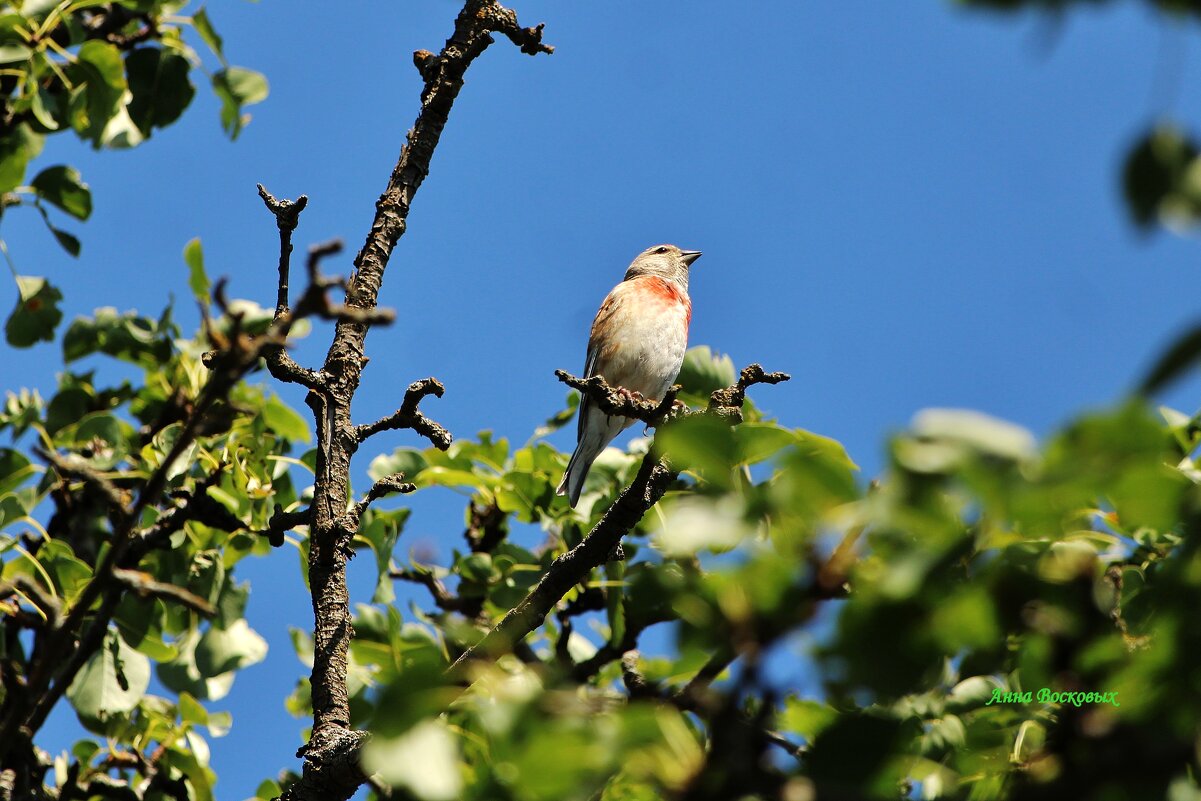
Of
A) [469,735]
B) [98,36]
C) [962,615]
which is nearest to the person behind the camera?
[962,615]

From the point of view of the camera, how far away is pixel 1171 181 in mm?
976

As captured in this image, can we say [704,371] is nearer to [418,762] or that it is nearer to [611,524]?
[611,524]

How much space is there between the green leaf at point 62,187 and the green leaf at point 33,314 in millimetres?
429

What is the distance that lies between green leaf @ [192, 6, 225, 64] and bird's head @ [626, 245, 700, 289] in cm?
553

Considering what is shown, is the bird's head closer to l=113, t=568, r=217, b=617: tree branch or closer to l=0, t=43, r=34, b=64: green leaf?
l=0, t=43, r=34, b=64: green leaf

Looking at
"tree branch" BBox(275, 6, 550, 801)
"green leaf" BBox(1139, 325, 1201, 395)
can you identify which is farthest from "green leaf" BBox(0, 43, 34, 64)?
"green leaf" BBox(1139, 325, 1201, 395)

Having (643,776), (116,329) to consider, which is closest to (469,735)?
(643,776)

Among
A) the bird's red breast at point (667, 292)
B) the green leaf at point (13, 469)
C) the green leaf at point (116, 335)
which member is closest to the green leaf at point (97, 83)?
the green leaf at point (116, 335)

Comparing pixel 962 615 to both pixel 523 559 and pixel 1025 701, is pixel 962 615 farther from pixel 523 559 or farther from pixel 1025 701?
pixel 523 559

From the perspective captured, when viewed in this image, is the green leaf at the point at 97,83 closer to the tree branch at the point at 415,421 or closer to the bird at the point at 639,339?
the tree branch at the point at 415,421

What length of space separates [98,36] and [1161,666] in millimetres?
5381

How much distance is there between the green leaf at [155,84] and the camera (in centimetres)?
470

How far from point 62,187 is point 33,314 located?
25.1 inches

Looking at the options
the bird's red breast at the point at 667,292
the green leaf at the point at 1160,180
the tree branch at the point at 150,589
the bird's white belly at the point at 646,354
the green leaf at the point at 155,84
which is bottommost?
the green leaf at the point at 1160,180
